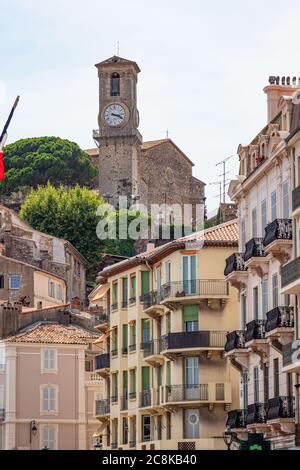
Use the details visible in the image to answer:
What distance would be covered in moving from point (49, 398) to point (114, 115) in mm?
85743

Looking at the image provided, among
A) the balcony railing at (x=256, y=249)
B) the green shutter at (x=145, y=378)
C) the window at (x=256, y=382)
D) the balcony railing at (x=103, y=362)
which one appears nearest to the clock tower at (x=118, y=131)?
the balcony railing at (x=103, y=362)

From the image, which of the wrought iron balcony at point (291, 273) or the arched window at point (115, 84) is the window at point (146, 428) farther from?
the arched window at point (115, 84)

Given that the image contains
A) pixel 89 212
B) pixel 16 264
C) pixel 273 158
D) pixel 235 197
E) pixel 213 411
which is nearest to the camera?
pixel 273 158

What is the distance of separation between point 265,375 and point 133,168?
122 m

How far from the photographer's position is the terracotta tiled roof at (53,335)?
109 meters

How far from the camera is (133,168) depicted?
185625mm

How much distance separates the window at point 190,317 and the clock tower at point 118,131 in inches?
3887

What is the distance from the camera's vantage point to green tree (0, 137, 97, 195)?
188 metres

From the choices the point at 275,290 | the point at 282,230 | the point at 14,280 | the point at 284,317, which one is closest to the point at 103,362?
the point at 275,290

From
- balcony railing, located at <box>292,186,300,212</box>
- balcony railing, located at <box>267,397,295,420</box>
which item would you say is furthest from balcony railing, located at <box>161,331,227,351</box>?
balcony railing, located at <box>292,186,300,212</box>

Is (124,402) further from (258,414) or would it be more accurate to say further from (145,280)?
(258,414)

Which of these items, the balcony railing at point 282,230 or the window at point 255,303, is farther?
the window at point 255,303

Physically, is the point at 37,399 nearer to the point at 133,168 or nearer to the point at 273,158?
the point at 273,158
